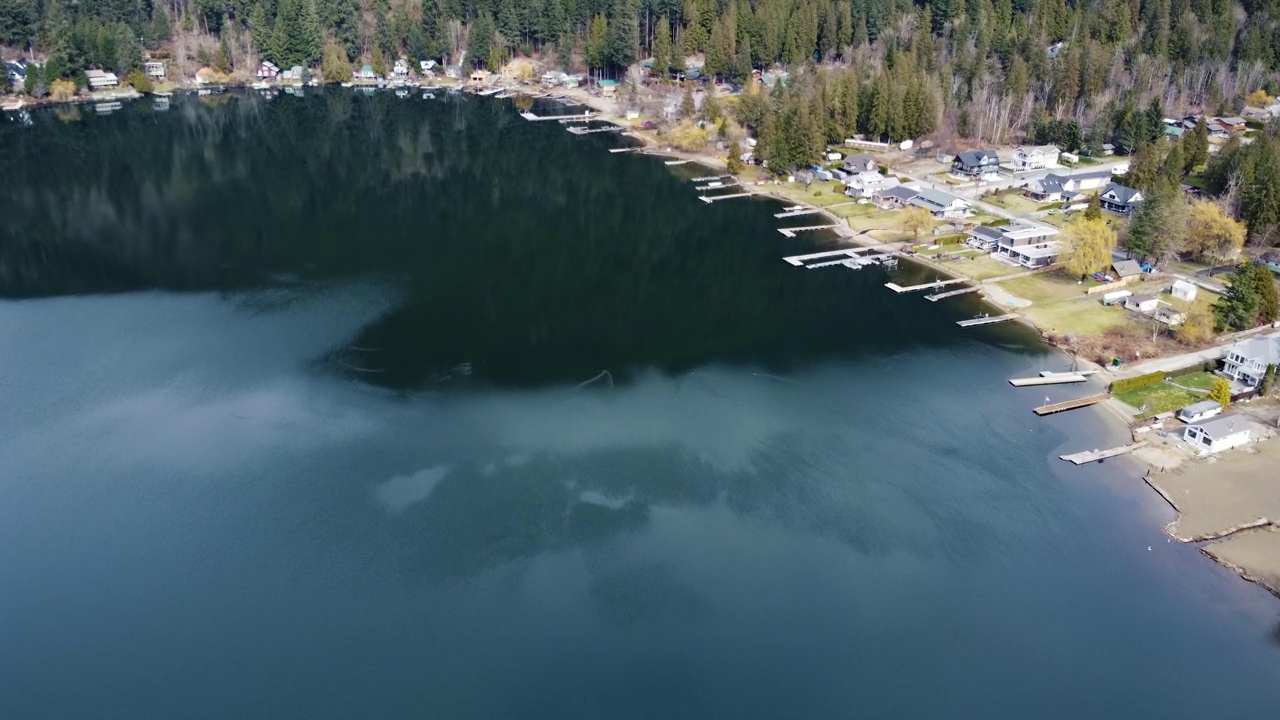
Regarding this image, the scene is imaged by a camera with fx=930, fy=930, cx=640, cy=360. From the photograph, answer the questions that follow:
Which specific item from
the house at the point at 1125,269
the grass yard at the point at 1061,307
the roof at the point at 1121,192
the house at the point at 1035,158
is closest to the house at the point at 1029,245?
the grass yard at the point at 1061,307

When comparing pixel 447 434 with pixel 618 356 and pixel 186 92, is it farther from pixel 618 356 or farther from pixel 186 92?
pixel 186 92

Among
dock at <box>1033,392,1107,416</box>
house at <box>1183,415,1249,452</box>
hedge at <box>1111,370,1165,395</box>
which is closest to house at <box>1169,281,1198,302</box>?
hedge at <box>1111,370,1165,395</box>

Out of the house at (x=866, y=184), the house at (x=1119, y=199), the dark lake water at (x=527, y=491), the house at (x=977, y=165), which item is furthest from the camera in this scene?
the house at (x=977, y=165)

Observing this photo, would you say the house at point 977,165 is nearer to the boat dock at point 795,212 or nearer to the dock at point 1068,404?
the boat dock at point 795,212

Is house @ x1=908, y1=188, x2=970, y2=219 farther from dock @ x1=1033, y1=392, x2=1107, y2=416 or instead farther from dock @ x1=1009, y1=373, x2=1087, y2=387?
dock @ x1=1033, y1=392, x2=1107, y2=416

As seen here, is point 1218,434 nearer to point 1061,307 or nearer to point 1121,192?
point 1061,307

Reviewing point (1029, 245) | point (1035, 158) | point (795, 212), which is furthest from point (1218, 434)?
point (1035, 158)
